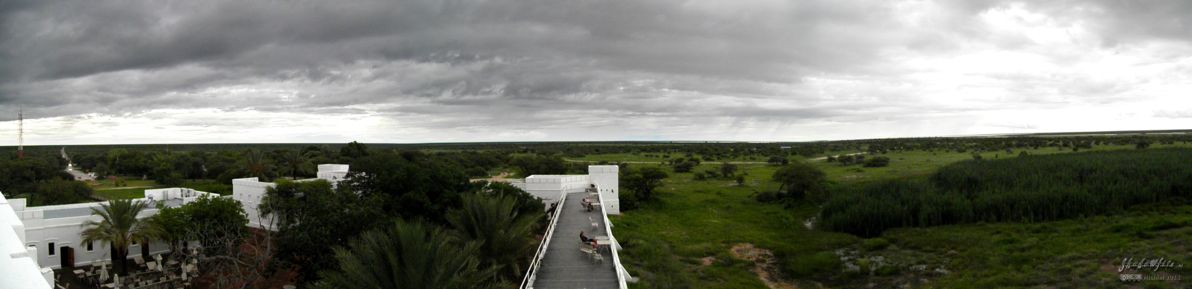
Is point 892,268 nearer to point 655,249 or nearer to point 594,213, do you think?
point 655,249

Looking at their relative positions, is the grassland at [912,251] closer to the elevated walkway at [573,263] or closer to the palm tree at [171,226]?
the elevated walkway at [573,263]

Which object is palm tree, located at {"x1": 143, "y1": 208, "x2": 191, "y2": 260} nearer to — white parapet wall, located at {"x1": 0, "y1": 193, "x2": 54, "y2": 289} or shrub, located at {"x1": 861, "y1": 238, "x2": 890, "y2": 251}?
white parapet wall, located at {"x1": 0, "y1": 193, "x2": 54, "y2": 289}

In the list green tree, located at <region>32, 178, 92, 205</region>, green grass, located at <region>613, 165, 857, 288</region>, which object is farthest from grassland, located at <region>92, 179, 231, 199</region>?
green grass, located at <region>613, 165, 857, 288</region>

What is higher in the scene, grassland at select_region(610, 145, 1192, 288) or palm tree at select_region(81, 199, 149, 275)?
palm tree at select_region(81, 199, 149, 275)

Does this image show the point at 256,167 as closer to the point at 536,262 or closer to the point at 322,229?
the point at 322,229

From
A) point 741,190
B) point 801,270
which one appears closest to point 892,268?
point 801,270

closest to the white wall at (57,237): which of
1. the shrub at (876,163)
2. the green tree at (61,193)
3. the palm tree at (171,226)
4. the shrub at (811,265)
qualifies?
the palm tree at (171,226)
